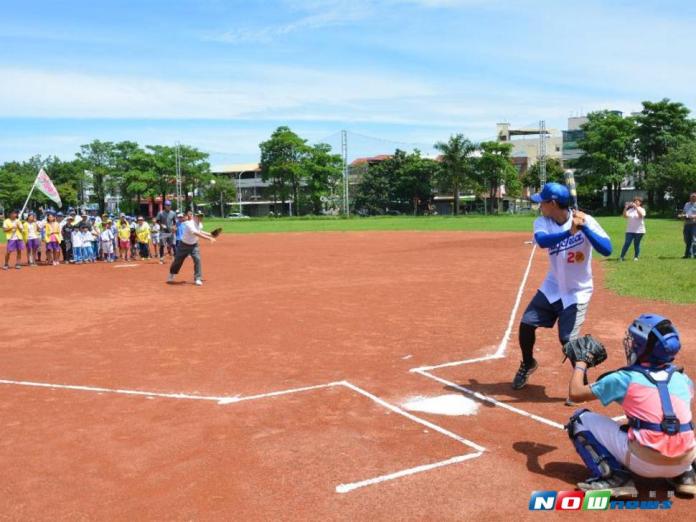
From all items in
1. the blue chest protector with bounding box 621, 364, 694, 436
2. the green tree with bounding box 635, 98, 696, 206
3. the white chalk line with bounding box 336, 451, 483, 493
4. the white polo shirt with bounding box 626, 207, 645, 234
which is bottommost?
the white chalk line with bounding box 336, 451, 483, 493

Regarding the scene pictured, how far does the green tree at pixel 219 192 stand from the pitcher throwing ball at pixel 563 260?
81.9m

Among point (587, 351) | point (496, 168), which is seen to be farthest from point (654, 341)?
point (496, 168)

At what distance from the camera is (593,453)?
4359 mm

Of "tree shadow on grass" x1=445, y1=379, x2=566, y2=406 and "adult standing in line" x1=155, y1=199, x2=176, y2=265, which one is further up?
"adult standing in line" x1=155, y1=199, x2=176, y2=265

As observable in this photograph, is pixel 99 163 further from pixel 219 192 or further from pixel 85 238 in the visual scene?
pixel 85 238

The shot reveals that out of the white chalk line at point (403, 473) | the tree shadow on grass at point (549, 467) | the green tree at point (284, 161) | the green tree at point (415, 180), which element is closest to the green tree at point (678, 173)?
the green tree at point (415, 180)

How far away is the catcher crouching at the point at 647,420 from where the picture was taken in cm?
395

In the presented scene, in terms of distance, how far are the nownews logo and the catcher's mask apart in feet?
3.10

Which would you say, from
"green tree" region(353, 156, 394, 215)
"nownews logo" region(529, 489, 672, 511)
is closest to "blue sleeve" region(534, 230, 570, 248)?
"nownews logo" region(529, 489, 672, 511)

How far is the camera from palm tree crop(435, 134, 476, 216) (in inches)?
2970

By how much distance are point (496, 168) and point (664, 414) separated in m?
73.3

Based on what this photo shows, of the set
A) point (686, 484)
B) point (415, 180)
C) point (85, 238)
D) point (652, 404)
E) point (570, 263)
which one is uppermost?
point (415, 180)

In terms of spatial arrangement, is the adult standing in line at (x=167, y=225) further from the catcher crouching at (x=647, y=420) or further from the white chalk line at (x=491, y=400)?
the catcher crouching at (x=647, y=420)

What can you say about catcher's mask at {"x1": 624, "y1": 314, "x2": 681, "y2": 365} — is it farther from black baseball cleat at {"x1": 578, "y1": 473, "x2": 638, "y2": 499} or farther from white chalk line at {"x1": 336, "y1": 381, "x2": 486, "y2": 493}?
white chalk line at {"x1": 336, "y1": 381, "x2": 486, "y2": 493}
